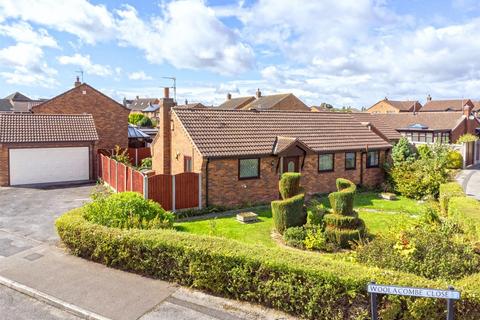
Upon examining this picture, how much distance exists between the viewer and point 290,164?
64.2ft

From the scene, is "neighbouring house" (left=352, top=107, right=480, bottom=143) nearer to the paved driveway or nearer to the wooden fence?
the wooden fence

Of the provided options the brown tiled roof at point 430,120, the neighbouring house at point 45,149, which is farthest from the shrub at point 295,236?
the brown tiled roof at point 430,120

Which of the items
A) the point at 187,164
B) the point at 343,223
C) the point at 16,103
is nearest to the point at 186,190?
the point at 187,164

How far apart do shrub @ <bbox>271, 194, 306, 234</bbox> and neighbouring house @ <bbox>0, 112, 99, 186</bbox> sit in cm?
1664

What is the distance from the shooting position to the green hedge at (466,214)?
10.7 m

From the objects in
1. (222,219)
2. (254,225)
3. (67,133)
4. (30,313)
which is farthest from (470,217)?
(67,133)

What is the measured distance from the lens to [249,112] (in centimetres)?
2191

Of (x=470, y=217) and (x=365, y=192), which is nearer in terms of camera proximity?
(x=470, y=217)

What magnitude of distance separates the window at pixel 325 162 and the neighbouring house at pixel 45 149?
1499 cm

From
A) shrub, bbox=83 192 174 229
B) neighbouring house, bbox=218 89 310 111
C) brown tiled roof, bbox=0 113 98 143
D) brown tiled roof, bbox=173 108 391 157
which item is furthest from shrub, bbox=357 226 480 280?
neighbouring house, bbox=218 89 310 111

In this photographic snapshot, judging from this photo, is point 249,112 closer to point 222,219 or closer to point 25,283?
point 222,219

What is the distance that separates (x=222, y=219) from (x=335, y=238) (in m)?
5.20

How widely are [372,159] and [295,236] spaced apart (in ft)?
40.7

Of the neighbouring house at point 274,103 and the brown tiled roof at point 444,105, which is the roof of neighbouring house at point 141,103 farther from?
the brown tiled roof at point 444,105
